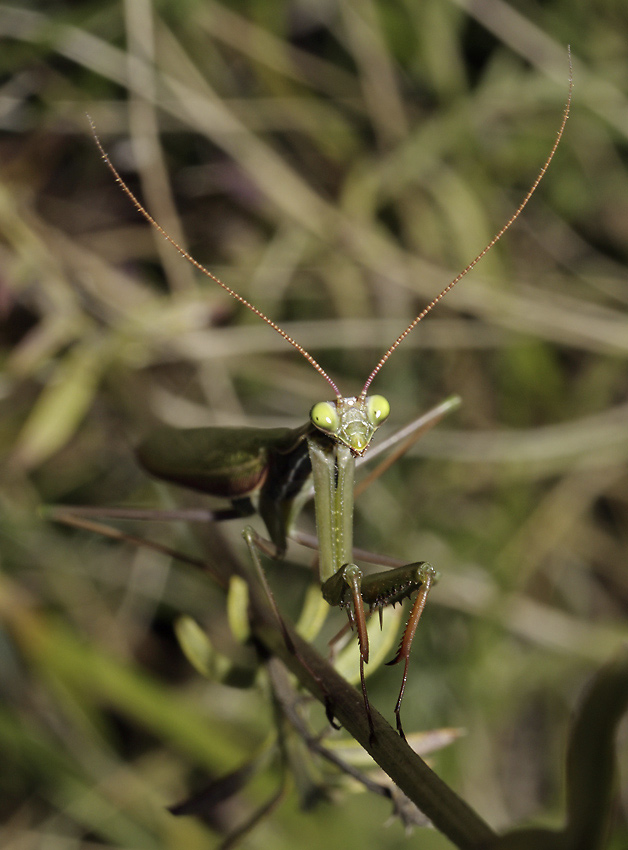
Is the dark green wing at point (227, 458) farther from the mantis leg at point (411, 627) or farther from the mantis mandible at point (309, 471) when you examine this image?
the mantis leg at point (411, 627)

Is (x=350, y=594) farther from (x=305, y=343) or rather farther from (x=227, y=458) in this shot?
(x=305, y=343)

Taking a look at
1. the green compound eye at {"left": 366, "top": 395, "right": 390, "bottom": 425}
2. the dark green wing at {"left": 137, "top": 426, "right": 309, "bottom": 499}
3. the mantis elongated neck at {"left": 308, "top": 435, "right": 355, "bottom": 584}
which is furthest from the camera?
the dark green wing at {"left": 137, "top": 426, "right": 309, "bottom": 499}

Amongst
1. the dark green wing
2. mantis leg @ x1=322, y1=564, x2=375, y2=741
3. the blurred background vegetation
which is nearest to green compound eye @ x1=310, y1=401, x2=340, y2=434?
the dark green wing

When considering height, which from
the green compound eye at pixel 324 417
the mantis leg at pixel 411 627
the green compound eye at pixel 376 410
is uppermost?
the green compound eye at pixel 376 410

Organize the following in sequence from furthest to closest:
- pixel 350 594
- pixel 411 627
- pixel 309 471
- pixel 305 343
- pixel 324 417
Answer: pixel 305 343
pixel 309 471
pixel 324 417
pixel 350 594
pixel 411 627

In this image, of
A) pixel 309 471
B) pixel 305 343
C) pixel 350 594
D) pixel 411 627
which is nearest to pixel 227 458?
pixel 309 471

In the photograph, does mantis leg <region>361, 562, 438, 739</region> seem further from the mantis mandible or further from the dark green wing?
the dark green wing

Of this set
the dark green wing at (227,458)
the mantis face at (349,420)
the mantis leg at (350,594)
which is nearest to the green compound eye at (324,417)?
the mantis face at (349,420)
